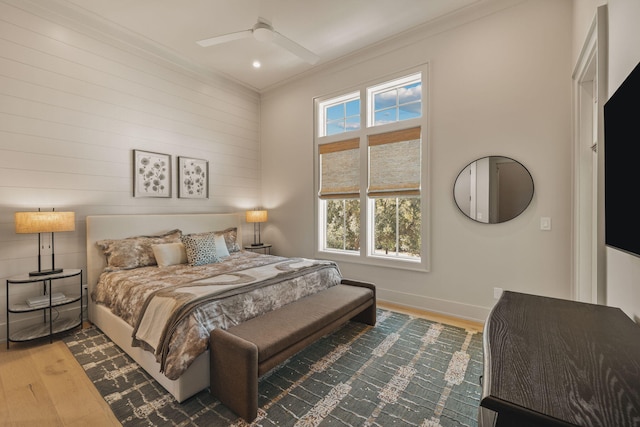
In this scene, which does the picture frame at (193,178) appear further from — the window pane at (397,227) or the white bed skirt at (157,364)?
the window pane at (397,227)

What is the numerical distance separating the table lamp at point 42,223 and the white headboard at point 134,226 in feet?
1.10

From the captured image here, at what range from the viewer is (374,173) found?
3.98 m

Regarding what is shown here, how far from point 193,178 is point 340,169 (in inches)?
88.0

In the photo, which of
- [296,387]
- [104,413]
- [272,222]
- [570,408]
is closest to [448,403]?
[296,387]

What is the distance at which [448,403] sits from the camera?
1.91 metres

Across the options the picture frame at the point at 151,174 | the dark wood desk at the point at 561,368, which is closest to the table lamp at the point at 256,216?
the picture frame at the point at 151,174

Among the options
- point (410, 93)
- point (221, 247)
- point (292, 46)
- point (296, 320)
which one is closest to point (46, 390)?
point (296, 320)

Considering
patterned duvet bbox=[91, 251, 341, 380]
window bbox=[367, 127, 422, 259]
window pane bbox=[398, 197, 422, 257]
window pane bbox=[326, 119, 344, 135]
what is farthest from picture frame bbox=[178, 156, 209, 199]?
window pane bbox=[398, 197, 422, 257]

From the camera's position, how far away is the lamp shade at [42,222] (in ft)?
8.56

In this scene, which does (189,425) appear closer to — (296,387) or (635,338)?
(296,387)

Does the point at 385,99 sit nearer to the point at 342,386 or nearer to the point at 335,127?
the point at 335,127

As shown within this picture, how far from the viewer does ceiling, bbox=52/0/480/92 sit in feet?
10.0

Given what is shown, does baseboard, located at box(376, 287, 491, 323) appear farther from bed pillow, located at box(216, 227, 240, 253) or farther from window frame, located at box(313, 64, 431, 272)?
bed pillow, located at box(216, 227, 240, 253)

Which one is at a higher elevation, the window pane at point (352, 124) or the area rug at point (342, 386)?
the window pane at point (352, 124)
